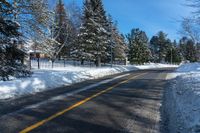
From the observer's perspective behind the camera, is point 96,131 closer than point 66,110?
Yes

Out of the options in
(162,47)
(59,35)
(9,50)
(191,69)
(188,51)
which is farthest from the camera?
(162,47)

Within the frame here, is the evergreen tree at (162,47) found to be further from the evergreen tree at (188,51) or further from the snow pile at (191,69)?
the snow pile at (191,69)

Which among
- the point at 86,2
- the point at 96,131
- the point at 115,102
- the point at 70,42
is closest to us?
Answer: the point at 96,131

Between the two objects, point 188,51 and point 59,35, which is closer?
point 59,35

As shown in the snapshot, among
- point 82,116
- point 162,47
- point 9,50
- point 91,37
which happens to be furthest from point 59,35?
point 162,47

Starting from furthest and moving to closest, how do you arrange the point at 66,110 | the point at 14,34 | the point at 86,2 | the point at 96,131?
the point at 86,2 < the point at 14,34 < the point at 66,110 < the point at 96,131

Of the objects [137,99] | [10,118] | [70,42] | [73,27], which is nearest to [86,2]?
[73,27]

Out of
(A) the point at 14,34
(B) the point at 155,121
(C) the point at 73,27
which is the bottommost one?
(B) the point at 155,121

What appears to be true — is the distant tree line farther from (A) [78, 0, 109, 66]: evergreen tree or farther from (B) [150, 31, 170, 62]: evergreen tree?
(B) [150, 31, 170, 62]: evergreen tree

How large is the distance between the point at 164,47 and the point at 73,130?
115m

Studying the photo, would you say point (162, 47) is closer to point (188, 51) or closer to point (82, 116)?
point (188, 51)

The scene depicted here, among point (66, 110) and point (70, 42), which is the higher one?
point (70, 42)

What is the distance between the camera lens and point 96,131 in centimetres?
574

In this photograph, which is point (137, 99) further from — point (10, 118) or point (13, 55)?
point (13, 55)
